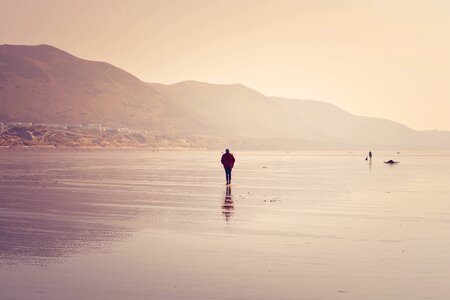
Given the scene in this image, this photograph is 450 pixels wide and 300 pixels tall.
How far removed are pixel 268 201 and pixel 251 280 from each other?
50.2 feet

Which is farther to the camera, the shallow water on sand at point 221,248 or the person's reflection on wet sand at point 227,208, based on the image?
the person's reflection on wet sand at point 227,208

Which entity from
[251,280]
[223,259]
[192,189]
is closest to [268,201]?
[192,189]

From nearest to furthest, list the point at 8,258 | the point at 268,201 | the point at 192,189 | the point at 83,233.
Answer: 1. the point at 8,258
2. the point at 83,233
3. the point at 268,201
4. the point at 192,189

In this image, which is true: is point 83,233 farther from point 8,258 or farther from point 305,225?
point 305,225

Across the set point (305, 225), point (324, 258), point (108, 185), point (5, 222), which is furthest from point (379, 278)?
point (108, 185)

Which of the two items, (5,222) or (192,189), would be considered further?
(192,189)

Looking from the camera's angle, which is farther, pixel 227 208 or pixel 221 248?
pixel 227 208

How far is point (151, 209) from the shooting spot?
21641 mm

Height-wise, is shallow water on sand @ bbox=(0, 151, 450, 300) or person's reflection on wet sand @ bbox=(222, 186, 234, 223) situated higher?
person's reflection on wet sand @ bbox=(222, 186, 234, 223)

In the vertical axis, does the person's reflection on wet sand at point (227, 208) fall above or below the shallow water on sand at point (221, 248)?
above

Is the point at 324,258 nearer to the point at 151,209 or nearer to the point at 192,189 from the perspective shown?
the point at 151,209

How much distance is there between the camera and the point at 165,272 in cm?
1088

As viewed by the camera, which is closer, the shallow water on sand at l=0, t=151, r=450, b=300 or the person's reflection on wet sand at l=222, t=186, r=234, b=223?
the shallow water on sand at l=0, t=151, r=450, b=300

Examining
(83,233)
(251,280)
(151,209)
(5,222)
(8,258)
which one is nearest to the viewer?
(251,280)
